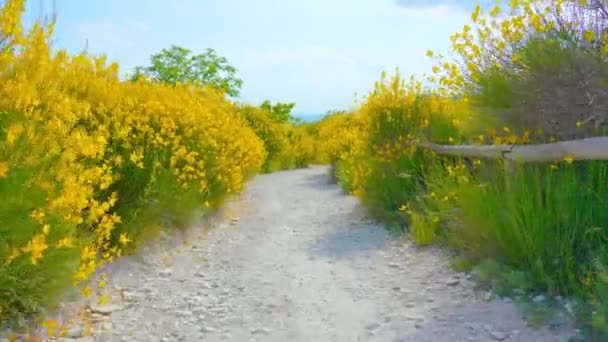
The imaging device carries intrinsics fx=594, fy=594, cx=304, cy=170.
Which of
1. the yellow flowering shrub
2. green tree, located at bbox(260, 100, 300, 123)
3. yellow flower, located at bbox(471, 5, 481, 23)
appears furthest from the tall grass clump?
green tree, located at bbox(260, 100, 300, 123)

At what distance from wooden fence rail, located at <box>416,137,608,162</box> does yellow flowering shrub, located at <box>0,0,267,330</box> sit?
3154mm

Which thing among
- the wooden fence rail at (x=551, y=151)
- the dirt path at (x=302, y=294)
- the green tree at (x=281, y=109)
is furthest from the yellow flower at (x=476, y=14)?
the green tree at (x=281, y=109)

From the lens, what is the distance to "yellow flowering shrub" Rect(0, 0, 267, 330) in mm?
3488

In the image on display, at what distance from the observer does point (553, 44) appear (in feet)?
15.2

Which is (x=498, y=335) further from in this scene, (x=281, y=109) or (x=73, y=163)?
(x=281, y=109)

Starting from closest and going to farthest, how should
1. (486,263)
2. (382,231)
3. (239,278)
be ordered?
(486,263) → (239,278) → (382,231)

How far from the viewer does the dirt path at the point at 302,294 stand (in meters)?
4.03

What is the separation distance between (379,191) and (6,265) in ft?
17.1

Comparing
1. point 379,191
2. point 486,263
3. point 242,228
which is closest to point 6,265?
point 486,263

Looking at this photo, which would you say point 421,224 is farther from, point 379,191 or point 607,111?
point 607,111

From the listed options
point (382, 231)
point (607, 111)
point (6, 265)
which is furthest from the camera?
point (382, 231)

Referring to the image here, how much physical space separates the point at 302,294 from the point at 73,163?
206cm

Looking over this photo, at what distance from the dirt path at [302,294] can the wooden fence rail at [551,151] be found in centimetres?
109

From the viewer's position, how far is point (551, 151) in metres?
4.35
